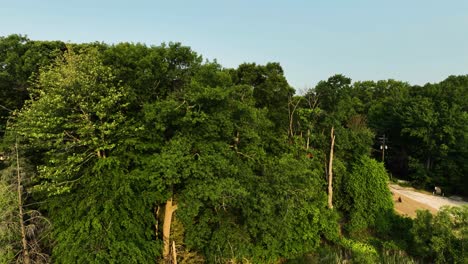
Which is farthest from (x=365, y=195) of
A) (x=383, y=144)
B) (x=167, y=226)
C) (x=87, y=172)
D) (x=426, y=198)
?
(x=383, y=144)

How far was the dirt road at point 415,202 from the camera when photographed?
22.5 m

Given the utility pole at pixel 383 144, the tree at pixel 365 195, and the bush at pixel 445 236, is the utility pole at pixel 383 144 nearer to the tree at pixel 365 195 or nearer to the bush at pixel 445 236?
the tree at pixel 365 195

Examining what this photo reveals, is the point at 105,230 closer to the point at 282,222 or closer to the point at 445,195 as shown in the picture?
the point at 282,222

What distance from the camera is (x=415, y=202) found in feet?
79.7

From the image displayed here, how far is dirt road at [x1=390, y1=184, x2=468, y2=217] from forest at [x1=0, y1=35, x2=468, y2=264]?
3792 mm

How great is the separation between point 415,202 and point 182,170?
72.4 feet

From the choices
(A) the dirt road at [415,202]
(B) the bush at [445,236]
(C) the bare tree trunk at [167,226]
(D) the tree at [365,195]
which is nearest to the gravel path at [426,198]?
(A) the dirt road at [415,202]

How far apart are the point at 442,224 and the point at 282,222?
320 inches

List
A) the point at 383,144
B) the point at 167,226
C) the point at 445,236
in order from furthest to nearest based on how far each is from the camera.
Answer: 1. the point at 383,144
2. the point at 445,236
3. the point at 167,226

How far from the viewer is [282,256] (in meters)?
15.3

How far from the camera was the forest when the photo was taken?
10.7 meters

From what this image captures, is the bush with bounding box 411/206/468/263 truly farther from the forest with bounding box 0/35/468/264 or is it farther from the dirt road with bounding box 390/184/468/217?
the dirt road with bounding box 390/184/468/217

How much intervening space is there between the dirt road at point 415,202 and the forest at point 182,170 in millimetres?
3792

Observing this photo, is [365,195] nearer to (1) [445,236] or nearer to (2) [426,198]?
(1) [445,236]
